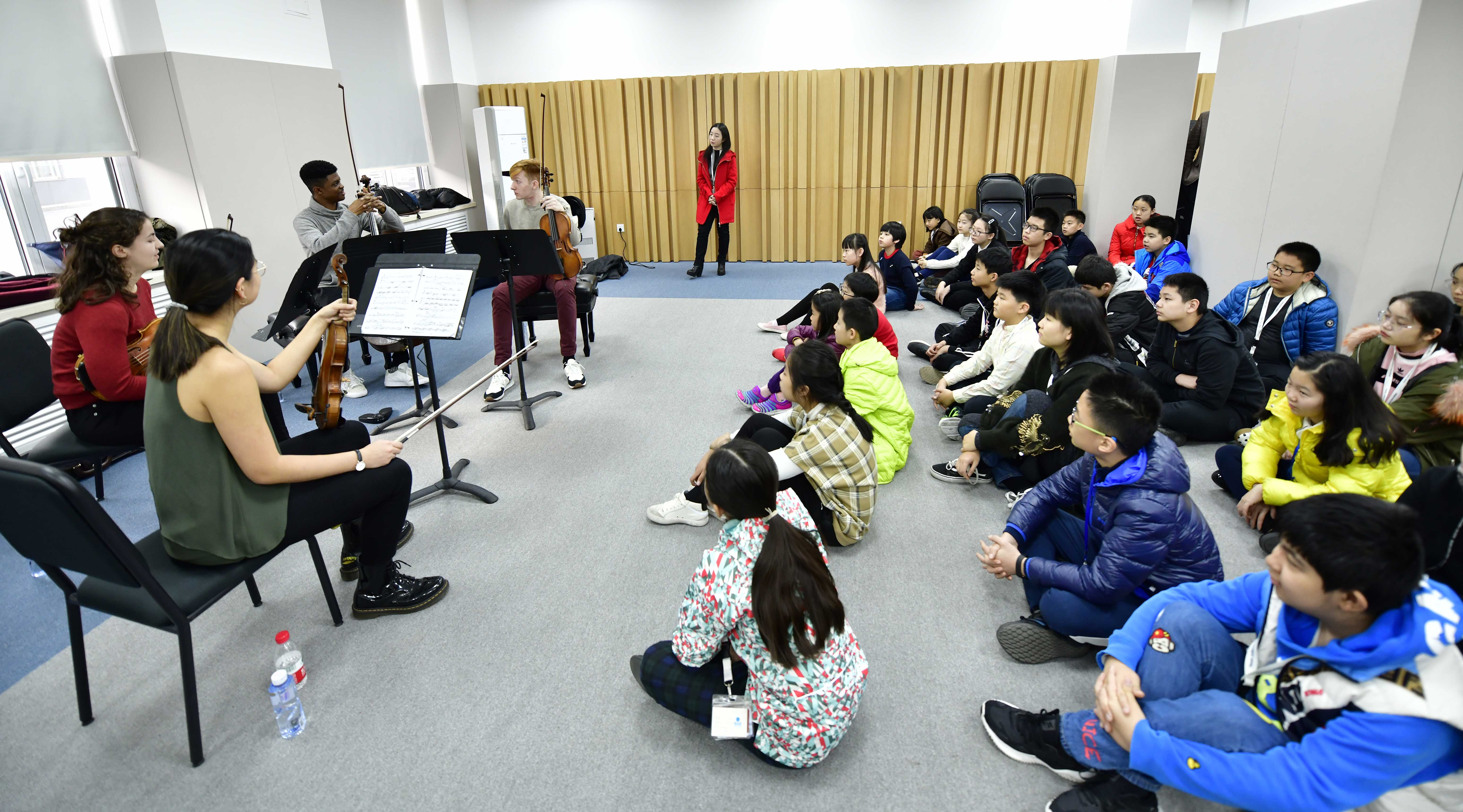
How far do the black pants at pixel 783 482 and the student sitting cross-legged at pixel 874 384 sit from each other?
31 cm

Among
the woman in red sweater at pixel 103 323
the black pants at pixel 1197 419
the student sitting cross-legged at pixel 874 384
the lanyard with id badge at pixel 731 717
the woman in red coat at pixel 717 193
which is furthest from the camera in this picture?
the woman in red coat at pixel 717 193

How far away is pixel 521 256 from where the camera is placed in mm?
3850

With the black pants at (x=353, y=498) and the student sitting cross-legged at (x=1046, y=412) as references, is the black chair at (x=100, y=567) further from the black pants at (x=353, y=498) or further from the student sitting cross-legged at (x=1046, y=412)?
the student sitting cross-legged at (x=1046, y=412)

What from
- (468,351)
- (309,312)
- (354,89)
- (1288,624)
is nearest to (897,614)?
(1288,624)

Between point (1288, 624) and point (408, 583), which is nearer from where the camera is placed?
point (1288, 624)

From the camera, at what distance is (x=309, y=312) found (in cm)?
405

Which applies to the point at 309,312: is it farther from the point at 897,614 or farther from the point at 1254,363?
the point at 1254,363

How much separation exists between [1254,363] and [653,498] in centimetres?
280

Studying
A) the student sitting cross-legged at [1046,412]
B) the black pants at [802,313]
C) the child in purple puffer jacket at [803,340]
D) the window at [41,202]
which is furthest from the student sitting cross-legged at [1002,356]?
the window at [41,202]

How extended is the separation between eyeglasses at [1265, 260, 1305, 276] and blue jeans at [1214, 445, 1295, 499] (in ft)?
3.80

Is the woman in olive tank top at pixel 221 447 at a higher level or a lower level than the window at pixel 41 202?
lower

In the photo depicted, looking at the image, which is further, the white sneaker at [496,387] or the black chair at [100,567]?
the white sneaker at [496,387]

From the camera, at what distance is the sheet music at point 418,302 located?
9.56 feet

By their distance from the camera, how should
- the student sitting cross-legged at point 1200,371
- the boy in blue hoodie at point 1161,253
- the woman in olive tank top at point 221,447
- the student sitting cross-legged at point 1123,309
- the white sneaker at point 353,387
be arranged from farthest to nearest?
the boy in blue hoodie at point 1161,253 → the white sneaker at point 353,387 → the student sitting cross-legged at point 1123,309 → the student sitting cross-legged at point 1200,371 → the woman in olive tank top at point 221,447
